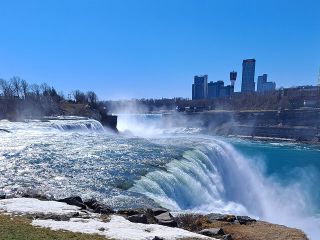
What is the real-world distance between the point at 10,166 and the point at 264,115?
90.7m

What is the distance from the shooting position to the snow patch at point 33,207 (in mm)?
12656

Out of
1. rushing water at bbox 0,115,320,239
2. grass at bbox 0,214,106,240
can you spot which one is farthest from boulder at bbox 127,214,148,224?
rushing water at bbox 0,115,320,239

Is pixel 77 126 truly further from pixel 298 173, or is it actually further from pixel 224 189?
pixel 298 173

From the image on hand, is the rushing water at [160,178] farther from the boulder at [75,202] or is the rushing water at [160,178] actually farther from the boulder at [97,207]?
the boulder at [75,202]

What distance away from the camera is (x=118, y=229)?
11.2 meters

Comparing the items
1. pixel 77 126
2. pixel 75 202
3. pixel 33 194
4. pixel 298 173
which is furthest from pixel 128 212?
pixel 77 126

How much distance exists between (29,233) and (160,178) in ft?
37.9

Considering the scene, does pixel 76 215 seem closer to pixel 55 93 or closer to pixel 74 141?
pixel 74 141

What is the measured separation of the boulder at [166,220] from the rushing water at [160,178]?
275 cm

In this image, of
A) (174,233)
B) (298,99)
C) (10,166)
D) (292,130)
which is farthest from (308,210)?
(298,99)

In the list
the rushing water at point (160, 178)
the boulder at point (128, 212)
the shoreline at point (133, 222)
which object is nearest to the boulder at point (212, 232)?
the shoreline at point (133, 222)

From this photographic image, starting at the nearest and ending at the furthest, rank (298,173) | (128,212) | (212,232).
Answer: (212,232)
(128,212)
(298,173)

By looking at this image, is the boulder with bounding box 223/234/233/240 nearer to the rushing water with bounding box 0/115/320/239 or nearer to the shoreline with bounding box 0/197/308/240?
the shoreline with bounding box 0/197/308/240

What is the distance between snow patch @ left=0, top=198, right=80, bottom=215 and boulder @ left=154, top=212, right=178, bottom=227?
10.2 feet
